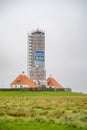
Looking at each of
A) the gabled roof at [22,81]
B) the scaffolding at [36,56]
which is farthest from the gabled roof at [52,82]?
the gabled roof at [22,81]

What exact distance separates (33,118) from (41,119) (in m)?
0.78

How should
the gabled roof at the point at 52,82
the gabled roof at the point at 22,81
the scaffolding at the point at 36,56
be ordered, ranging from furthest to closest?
the gabled roof at the point at 52,82 < the scaffolding at the point at 36,56 < the gabled roof at the point at 22,81

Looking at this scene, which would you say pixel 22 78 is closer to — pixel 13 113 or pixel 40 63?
pixel 40 63

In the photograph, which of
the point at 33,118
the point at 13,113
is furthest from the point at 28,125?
the point at 13,113

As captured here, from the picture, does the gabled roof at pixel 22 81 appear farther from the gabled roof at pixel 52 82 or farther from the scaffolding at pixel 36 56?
the gabled roof at pixel 52 82

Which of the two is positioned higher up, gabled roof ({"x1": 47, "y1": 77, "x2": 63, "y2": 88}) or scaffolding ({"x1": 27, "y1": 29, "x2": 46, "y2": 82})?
scaffolding ({"x1": 27, "y1": 29, "x2": 46, "y2": 82})

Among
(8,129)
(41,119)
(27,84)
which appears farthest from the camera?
(27,84)

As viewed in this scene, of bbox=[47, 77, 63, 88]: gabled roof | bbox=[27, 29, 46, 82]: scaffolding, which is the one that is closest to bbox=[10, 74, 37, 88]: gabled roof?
bbox=[27, 29, 46, 82]: scaffolding

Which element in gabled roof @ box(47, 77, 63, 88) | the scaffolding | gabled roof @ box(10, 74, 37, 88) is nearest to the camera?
gabled roof @ box(10, 74, 37, 88)

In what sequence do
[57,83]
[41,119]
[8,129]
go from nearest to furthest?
[8,129], [41,119], [57,83]

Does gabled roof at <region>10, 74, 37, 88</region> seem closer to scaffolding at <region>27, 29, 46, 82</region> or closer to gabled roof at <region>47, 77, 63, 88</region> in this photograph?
scaffolding at <region>27, 29, 46, 82</region>

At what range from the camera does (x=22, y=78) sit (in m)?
134

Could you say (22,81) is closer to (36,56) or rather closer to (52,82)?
(52,82)

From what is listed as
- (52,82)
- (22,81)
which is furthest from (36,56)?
(22,81)
